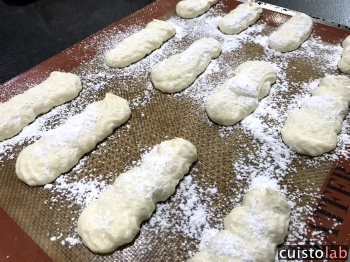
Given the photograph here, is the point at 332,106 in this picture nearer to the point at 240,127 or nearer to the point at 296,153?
the point at 296,153

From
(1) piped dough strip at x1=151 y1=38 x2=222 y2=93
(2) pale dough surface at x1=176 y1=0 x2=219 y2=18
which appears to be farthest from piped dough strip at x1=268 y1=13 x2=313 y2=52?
(2) pale dough surface at x1=176 y1=0 x2=219 y2=18

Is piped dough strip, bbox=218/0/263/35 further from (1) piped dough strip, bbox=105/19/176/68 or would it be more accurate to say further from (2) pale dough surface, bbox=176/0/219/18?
(1) piped dough strip, bbox=105/19/176/68

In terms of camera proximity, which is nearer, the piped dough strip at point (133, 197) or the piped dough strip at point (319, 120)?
the piped dough strip at point (133, 197)

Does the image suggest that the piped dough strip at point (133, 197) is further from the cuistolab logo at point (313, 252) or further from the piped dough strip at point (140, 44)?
the piped dough strip at point (140, 44)

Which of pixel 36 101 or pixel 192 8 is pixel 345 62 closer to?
pixel 192 8

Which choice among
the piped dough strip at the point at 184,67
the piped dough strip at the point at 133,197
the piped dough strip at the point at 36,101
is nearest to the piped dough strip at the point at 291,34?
the piped dough strip at the point at 184,67

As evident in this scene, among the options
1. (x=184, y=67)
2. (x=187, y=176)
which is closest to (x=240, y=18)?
(x=184, y=67)
